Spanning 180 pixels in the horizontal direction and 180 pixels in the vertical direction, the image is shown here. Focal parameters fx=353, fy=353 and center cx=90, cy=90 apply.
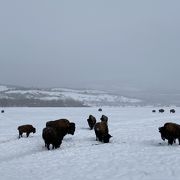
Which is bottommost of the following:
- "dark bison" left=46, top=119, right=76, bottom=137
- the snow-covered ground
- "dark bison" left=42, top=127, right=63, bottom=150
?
the snow-covered ground

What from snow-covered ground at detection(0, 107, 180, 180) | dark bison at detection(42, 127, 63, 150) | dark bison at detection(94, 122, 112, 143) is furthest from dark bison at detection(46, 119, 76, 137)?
dark bison at detection(42, 127, 63, 150)

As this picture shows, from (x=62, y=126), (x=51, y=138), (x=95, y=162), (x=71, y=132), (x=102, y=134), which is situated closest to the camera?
(x=95, y=162)

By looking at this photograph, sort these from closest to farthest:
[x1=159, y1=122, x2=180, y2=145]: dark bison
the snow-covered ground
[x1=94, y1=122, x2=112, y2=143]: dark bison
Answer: the snow-covered ground
[x1=159, y1=122, x2=180, y2=145]: dark bison
[x1=94, y1=122, x2=112, y2=143]: dark bison

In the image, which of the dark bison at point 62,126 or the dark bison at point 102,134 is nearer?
the dark bison at point 102,134

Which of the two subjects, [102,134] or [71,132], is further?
[71,132]

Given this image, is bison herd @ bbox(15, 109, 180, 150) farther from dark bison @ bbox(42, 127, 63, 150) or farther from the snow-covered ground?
the snow-covered ground

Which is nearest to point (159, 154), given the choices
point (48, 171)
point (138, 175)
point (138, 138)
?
point (138, 175)

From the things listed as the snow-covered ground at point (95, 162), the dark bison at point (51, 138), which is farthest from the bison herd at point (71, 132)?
the snow-covered ground at point (95, 162)

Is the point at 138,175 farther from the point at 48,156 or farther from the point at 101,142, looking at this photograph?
the point at 101,142

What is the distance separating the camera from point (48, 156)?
16.9 metres

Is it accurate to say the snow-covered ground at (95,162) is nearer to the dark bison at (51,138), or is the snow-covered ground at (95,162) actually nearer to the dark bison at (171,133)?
the dark bison at (51,138)

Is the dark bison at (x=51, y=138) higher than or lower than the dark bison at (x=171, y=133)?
lower

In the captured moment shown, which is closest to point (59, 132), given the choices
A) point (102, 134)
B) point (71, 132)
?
point (71, 132)

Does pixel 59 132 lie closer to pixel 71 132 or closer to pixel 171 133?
pixel 71 132
